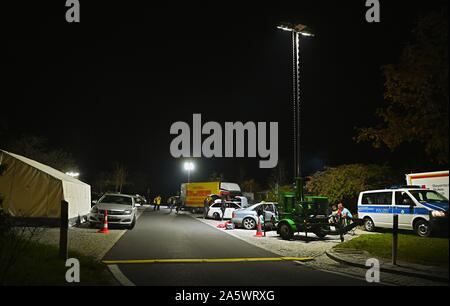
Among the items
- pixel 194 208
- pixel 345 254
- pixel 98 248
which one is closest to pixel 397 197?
pixel 345 254

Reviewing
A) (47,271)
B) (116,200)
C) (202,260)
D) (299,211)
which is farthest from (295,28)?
(47,271)

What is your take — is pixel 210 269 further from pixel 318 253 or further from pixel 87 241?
pixel 87 241

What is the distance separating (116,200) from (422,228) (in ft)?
A: 46.3

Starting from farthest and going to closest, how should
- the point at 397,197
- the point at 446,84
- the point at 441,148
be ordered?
the point at 397,197 → the point at 441,148 → the point at 446,84

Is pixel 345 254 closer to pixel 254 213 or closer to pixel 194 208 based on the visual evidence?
pixel 254 213

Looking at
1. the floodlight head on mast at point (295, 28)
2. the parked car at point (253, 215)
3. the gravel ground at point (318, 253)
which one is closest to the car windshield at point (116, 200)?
the parked car at point (253, 215)

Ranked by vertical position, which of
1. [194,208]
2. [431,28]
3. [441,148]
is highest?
[431,28]

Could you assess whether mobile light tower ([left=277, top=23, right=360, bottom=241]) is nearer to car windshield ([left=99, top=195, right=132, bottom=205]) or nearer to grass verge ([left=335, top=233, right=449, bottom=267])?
grass verge ([left=335, top=233, right=449, bottom=267])

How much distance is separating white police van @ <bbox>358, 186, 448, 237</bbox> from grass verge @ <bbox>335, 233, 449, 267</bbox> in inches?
93.6

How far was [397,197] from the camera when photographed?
58.9 feet

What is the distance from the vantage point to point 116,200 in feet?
65.1
